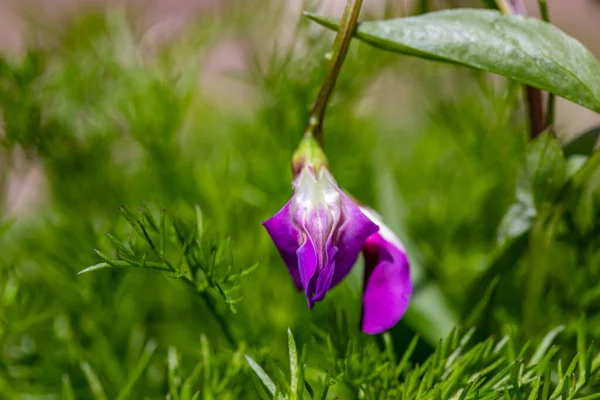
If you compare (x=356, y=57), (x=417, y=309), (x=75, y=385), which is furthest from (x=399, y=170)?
(x=75, y=385)

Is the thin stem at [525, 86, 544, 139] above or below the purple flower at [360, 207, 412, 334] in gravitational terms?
above

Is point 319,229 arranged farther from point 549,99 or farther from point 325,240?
point 549,99

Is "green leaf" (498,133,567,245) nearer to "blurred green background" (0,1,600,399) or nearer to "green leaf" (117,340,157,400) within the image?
"blurred green background" (0,1,600,399)

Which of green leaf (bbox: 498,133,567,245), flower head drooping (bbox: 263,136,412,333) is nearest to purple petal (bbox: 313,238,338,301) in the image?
flower head drooping (bbox: 263,136,412,333)

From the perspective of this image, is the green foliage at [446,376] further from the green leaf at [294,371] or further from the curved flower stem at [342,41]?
the curved flower stem at [342,41]

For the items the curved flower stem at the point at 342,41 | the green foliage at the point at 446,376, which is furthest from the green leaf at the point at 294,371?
the curved flower stem at the point at 342,41

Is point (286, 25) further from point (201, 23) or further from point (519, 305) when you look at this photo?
point (519, 305)
